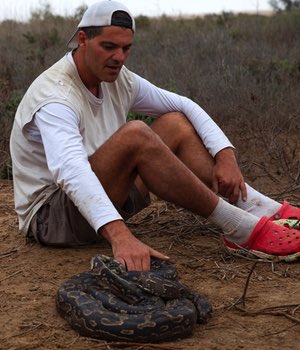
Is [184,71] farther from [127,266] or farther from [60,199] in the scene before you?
[127,266]

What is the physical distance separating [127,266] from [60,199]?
112cm

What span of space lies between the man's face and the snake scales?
1405 millimetres

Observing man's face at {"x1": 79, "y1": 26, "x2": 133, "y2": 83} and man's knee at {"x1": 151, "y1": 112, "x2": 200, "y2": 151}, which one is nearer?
man's face at {"x1": 79, "y1": 26, "x2": 133, "y2": 83}

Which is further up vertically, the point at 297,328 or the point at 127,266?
the point at 127,266

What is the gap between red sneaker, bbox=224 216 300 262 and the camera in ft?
Result: 16.5

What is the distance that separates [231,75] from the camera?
1045cm

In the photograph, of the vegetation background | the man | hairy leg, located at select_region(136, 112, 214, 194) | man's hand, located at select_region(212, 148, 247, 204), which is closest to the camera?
the man

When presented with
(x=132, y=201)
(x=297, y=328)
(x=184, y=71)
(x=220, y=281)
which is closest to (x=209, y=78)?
(x=184, y=71)

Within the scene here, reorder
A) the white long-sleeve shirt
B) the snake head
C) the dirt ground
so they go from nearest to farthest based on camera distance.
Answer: the dirt ground, the snake head, the white long-sleeve shirt

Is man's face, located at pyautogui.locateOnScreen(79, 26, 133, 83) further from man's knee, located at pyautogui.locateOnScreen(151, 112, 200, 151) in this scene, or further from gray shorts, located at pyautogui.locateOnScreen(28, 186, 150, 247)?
gray shorts, located at pyautogui.locateOnScreen(28, 186, 150, 247)

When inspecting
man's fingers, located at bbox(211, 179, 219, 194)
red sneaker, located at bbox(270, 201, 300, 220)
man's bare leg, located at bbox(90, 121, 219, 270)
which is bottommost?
red sneaker, located at bbox(270, 201, 300, 220)

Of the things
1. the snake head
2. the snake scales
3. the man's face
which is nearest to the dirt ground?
the snake scales

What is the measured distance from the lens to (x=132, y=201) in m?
5.37

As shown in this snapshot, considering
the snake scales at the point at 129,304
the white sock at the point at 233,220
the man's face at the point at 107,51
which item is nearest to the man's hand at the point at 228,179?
the white sock at the point at 233,220
